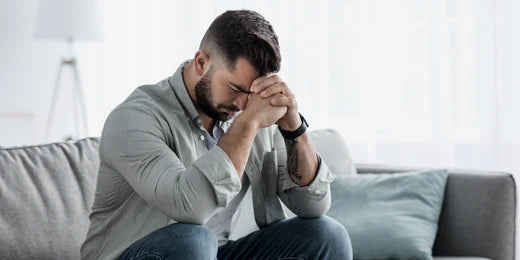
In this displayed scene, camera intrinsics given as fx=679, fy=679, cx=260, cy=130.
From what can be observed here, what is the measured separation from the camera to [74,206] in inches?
74.4

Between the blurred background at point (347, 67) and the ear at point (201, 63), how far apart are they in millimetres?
1752

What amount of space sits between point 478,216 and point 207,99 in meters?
1.03

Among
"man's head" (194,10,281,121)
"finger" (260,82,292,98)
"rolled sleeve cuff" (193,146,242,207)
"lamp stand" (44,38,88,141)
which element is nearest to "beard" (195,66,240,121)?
"man's head" (194,10,281,121)

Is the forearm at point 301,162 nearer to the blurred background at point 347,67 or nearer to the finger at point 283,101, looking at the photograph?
the finger at point 283,101

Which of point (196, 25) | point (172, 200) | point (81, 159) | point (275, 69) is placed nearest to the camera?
point (172, 200)

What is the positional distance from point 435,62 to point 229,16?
173cm

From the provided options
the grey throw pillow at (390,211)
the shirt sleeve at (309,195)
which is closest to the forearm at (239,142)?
the shirt sleeve at (309,195)

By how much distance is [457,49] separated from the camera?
308cm

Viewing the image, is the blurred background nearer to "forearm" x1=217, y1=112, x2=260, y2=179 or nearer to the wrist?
the wrist

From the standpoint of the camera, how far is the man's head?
158 cm

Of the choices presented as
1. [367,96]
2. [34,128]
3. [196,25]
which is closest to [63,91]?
[34,128]

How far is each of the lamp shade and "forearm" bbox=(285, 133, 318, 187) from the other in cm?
219

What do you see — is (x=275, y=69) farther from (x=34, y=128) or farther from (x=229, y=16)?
(x=34, y=128)

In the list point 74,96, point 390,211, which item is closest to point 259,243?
point 390,211
